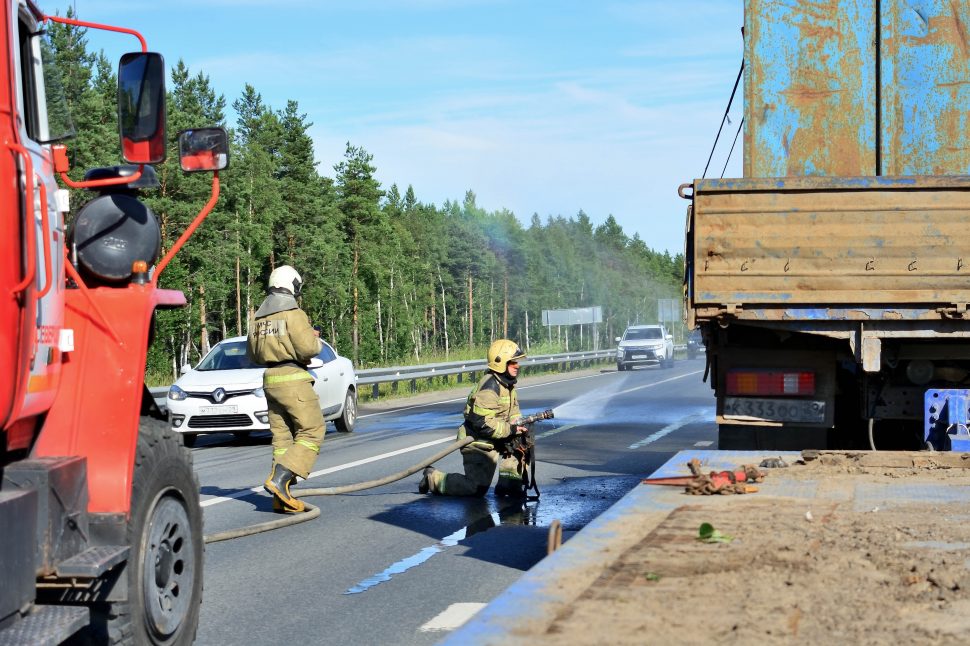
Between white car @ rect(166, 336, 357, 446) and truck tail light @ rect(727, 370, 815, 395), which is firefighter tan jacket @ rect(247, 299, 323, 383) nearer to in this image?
truck tail light @ rect(727, 370, 815, 395)

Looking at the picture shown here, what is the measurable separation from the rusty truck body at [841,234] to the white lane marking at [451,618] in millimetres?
2829

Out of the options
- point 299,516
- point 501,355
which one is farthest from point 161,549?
point 501,355

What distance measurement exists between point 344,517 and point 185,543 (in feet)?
15.0

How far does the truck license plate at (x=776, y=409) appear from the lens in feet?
27.0

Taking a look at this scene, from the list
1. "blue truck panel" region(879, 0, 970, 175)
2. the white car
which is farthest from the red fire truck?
the white car

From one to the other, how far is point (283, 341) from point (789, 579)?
644cm

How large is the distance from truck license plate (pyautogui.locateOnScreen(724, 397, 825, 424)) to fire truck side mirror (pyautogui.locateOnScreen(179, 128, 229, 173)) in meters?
4.92

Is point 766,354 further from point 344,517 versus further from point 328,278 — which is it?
point 328,278

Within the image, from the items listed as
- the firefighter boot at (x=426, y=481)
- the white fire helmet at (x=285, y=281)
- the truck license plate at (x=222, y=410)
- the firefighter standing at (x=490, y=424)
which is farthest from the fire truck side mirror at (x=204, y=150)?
the truck license plate at (x=222, y=410)

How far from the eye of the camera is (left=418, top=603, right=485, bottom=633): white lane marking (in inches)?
224

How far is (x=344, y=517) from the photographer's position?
9312mm

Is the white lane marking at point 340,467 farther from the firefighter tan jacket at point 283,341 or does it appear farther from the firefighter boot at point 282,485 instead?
the firefighter tan jacket at point 283,341

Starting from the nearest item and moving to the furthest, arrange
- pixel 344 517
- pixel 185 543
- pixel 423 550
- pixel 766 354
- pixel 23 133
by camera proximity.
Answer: pixel 23 133 → pixel 185 543 → pixel 423 550 → pixel 766 354 → pixel 344 517

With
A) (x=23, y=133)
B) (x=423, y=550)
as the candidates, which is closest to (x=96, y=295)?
(x=23, y=133)
